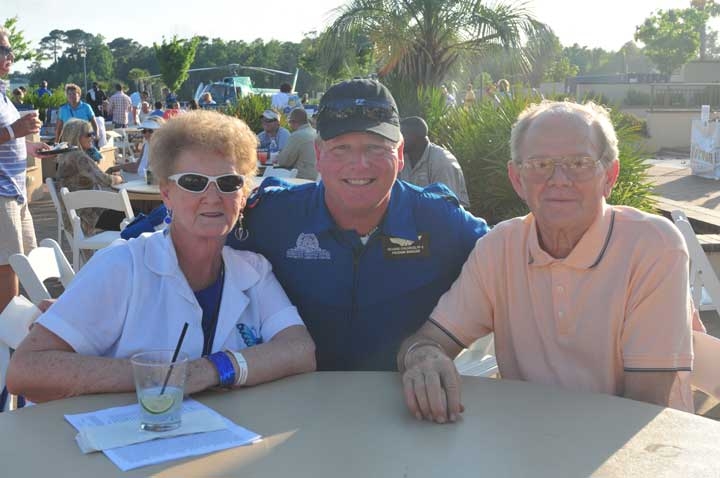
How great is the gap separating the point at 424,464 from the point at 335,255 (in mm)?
1144

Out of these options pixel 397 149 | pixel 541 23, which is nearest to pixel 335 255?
pixel 397 149

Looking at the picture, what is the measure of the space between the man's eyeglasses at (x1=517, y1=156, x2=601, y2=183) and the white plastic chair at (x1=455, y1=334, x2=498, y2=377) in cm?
122

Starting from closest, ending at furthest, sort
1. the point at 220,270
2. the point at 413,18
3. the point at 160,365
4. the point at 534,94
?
1. the point at 160,365
2. the point at 220,270
3. the point at 534,94
4. the point at 413,18

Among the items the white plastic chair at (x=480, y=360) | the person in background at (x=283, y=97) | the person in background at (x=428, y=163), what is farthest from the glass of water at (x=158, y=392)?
the person in background at (x=283, y=97)

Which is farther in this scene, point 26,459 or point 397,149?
point 397,149

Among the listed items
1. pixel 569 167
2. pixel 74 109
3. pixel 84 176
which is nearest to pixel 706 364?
pixel 569 167

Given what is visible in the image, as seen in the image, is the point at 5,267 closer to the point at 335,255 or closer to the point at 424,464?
the point at 335,255

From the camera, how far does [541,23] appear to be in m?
13.8

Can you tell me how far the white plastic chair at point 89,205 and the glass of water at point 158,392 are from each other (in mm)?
4337

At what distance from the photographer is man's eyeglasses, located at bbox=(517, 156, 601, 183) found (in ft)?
7.41

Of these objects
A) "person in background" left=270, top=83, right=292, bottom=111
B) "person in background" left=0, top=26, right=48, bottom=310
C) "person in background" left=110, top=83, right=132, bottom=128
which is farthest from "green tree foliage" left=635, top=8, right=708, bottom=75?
"person in background" left=0, top=26, right=48, bottom=310

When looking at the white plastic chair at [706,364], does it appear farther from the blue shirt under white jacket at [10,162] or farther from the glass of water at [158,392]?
the blue shirt under white jacket at [10,162]

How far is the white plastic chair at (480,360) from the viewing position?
133 inches

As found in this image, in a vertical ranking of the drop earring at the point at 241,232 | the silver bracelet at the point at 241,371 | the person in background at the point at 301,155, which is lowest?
the person in background at the point at 301,155
